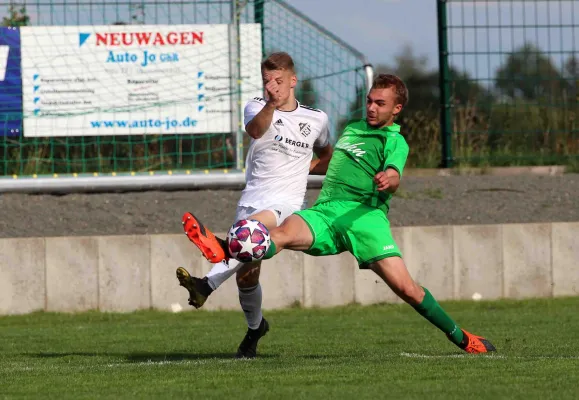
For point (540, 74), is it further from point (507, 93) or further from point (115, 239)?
point (115, 239)

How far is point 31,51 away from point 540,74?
7236 mm

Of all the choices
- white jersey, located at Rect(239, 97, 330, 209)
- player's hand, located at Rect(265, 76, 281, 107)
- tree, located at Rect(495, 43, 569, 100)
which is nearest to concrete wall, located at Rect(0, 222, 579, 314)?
tree, located at Rect(495, 43, 569, 100)

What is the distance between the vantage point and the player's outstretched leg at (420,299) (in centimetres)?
820

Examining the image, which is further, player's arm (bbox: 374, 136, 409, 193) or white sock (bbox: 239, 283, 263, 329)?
white sock (bbox: 239, 283, 263, 329)

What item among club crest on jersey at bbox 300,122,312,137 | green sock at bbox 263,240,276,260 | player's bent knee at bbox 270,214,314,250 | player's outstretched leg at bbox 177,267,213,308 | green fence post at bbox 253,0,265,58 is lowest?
player's outstretched leg at bbox 177,267,213,308

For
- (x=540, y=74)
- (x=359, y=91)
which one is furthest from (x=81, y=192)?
(x=540, y=74)

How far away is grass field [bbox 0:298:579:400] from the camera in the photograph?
22.2 ft

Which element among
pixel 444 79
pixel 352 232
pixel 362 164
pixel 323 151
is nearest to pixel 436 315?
pixel 352 232

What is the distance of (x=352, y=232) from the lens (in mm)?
8164

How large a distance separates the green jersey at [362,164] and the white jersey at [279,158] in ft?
1.50

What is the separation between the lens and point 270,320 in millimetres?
12734

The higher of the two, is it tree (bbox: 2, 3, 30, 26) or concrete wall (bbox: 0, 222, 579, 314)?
tree (bbox: 2, 3, 30, 26)

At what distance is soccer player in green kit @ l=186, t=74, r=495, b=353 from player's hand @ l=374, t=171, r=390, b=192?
0.94ft

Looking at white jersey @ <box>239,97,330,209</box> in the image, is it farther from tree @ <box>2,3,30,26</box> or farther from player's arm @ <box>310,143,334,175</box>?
tree @ <box>2,3,30,26</box>
